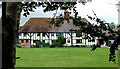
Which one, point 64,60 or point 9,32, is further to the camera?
point 64,60

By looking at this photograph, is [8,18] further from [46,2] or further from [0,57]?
[46,2]

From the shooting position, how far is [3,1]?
179 centimetres

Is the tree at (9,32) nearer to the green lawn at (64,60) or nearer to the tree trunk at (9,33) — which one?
the tree trunk at (9,33)

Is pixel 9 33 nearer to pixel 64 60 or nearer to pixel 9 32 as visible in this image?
pixel 9 32

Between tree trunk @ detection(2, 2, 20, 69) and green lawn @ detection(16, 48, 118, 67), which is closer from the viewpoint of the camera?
tree trunk @ detection(2, 2, 20, 69)

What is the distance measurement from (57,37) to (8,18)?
39.2 m

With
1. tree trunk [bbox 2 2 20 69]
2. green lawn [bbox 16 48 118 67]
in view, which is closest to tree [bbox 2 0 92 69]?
tree trunk [bbox 2 2 20 69]

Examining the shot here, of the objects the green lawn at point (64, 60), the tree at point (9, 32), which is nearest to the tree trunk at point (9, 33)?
the tree at point (9, 32)

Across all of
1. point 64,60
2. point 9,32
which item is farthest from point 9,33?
point 64,60

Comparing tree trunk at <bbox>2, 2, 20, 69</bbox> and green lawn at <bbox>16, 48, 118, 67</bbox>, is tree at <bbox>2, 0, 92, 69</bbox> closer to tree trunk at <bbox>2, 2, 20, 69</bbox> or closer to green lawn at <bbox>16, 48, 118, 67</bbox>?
tree trunk at <bbox>2, 2, 20, 69</bbox>

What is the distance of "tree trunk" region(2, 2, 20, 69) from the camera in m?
1.70

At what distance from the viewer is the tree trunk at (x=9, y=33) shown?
1.70 m

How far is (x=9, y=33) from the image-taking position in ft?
5.57

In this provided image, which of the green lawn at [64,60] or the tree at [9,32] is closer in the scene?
the tree at [9,32]
